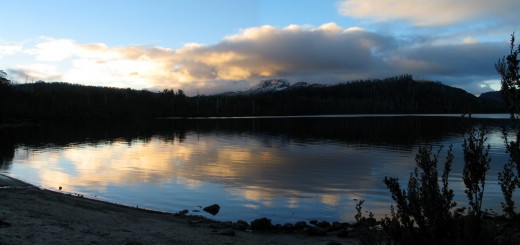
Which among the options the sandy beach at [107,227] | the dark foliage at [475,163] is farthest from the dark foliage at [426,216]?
the sandy beach at [107,227]

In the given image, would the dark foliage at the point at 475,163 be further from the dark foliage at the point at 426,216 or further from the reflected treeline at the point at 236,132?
the reflected treeline at the point at 236,132

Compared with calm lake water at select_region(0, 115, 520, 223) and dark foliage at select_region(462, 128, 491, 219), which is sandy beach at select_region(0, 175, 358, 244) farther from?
dark foliage at select_region(462, 128, 491, 219)

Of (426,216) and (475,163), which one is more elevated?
(475,163)

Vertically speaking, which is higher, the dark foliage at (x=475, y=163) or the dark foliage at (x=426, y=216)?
the dark foliage at (x=475, y=163)

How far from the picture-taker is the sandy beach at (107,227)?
1508 centimetres

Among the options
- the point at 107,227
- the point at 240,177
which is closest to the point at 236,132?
the point at 240,177

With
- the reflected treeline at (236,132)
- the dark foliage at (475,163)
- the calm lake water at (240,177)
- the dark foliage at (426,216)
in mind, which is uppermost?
the dark foliage at (475,163)

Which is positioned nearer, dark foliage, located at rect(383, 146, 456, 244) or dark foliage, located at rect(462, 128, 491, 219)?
dark foliage, located at rect(383, 146, 456, 244)

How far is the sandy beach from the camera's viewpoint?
15078 millimetres

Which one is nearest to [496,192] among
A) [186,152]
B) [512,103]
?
[512,103]

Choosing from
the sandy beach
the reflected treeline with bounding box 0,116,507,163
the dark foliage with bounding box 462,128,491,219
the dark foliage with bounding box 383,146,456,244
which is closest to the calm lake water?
the dark foliage with bounding box 462,128,491,219

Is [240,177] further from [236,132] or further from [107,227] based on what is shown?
[236,132]

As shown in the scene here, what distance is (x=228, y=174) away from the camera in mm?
40438

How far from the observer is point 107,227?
18.4 metres
